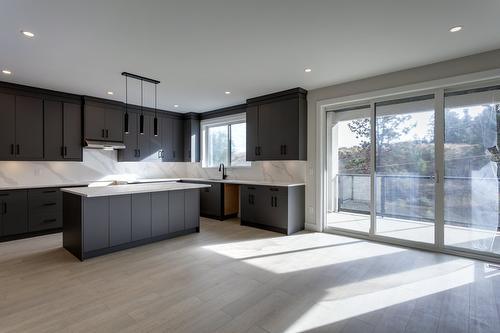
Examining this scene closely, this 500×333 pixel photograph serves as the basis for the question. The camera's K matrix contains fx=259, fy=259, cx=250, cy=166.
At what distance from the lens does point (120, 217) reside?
Result: 3.78 meters

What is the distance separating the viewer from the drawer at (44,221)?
4.50 metres

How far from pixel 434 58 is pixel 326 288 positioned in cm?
327

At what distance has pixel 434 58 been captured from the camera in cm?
346

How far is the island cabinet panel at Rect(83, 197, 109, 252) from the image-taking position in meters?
3.43

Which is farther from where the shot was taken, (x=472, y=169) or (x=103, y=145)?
(x=103, y=145)

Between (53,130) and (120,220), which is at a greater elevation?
(53,130)

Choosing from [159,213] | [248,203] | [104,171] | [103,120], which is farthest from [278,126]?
[104,171]

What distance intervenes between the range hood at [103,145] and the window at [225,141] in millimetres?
2184

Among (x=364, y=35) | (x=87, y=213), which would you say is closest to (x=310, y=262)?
(x=364, y=35)

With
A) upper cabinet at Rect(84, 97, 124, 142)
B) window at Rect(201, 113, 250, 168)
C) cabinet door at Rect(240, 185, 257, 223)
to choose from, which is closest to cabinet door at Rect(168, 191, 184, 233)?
cabinet door at Rect(240, 185, 257, 223)

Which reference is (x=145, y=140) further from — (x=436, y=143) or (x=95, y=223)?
(x=436, y=143)

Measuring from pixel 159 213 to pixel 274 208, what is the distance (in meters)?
2.04

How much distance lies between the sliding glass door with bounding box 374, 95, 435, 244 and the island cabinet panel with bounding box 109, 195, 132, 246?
13.0ft

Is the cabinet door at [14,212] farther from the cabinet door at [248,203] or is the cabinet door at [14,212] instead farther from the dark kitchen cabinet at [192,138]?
the cabinet door at [248,203]
